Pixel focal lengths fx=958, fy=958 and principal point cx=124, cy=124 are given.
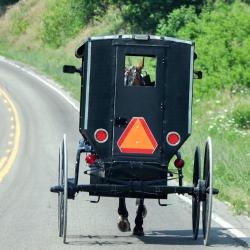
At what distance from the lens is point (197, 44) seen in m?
40.1

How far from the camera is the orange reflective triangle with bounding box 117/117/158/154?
12.6 metres

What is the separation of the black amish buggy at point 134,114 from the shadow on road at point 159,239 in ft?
1.29

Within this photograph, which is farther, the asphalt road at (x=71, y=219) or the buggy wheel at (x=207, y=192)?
the asphalt road at (x=71, y=219)

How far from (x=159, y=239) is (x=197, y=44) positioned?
27643 millimetres

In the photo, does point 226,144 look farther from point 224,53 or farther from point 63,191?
point 63,191

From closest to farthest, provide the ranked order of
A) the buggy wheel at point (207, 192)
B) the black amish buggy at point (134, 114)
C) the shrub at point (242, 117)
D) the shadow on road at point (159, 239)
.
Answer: the buggy wheel at point (207, 192) → the black amish buggy at point (134, 114) → the shadow on road at point (159, 239) → the shrub at point (242, 117)

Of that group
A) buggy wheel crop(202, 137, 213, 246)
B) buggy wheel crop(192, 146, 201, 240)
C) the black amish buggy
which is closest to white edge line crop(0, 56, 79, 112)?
buggy wheel crop(192, 146, 201, 240)

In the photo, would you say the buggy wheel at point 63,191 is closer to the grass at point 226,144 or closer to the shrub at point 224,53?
the grass at point 226,144

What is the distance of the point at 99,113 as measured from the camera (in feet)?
41.3

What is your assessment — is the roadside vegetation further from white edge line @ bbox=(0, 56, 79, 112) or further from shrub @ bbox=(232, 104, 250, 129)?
white edge line @ bbox=(0, 56, 79, 112)

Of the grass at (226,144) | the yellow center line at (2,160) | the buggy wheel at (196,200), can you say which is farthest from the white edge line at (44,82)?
the buggy wheel at (196,200)

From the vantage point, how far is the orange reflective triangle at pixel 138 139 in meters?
12.6

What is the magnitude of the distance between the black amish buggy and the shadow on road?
39 cm

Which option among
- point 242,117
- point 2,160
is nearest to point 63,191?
point 2,160
